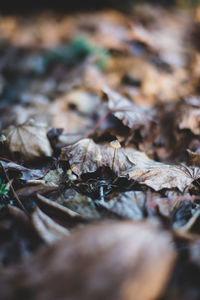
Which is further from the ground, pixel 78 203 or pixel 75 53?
pixel 75 53

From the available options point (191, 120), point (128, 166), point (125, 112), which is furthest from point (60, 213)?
point (191, 120)

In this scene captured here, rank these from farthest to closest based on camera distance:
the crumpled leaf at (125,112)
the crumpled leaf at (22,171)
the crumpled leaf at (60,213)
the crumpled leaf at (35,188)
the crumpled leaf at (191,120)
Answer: the crumpled leaf at (191,120)
the crumpled leaf at (125,112)
the crumpled leaf at (22,171)
the crumpled leaf at (35,188)
the crumpled leaf at (60,213)

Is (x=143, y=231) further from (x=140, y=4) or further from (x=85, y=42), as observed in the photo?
(x=140, y=4)

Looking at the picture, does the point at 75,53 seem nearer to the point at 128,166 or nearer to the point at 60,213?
the point at 128,166

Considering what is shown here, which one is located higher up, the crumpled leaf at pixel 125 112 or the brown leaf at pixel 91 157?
the crumpled leaf at pixel 125 112

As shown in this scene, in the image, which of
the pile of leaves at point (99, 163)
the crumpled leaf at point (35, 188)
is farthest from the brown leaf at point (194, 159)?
the crumpled leaf at point (35, 188)

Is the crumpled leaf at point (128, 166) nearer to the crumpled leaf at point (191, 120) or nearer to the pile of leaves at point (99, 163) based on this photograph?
the pile of leaves at point (99, 163)

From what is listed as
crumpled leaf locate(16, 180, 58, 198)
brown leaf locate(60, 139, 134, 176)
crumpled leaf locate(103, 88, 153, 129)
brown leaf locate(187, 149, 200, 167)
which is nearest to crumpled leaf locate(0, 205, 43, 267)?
crumpled leaf locate(16, 180, 58, 198)
